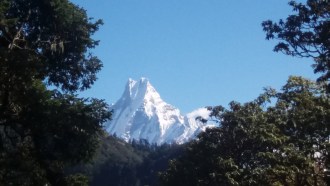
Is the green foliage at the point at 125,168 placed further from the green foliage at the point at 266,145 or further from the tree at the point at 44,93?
the tree at the point at 44,93

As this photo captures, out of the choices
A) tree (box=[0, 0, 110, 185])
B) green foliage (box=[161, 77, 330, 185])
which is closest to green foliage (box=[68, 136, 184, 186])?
green foliage (box=[161, 77, 330, 185])

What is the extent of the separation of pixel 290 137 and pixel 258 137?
213 centimetres

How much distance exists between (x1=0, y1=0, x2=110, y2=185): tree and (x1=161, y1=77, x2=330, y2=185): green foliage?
8.53 meters

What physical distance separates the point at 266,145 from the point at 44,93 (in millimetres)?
15657

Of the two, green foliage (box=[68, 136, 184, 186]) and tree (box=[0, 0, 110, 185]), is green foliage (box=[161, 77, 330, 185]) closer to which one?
tree (box=[0, 0, 110, 185])

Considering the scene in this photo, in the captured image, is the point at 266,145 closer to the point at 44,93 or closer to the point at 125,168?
the point at 44,93

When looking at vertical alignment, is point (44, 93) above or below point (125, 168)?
below

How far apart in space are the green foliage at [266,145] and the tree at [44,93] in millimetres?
8529


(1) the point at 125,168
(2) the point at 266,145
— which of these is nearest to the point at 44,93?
(2) the point at 266,145

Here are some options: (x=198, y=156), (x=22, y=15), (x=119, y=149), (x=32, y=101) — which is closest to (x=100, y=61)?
(x=22, y=15)

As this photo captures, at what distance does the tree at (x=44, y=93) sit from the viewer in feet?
49.9

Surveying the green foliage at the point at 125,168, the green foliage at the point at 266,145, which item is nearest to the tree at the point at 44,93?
the green foliage at the point at 266,145

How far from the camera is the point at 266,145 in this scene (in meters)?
27.8

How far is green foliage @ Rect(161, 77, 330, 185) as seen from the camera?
2105 centimetres
